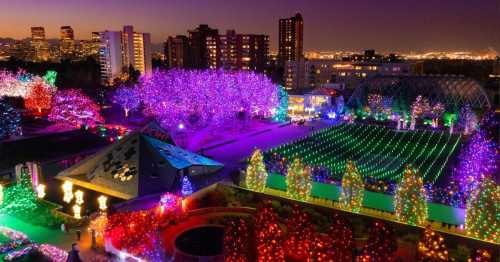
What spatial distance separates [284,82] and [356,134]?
147 ft

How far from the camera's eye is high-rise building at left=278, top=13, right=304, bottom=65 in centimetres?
13675

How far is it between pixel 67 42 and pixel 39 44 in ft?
66.5

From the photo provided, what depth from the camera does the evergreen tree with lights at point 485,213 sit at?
13.2 metres

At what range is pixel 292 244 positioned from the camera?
11.9 metres

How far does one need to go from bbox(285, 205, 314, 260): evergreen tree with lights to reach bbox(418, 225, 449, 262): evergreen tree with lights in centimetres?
297

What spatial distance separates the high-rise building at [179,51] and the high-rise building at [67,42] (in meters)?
65.9

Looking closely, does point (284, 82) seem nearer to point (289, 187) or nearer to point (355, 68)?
point (355, 68)

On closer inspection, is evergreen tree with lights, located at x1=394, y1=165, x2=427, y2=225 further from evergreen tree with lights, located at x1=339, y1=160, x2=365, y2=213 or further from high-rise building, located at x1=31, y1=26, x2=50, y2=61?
high-rise building, located at x1=31, y1=26, x2=50, y2=61

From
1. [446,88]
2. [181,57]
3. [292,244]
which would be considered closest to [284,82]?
[446,88]

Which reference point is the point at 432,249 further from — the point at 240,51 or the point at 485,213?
the point at 240,51

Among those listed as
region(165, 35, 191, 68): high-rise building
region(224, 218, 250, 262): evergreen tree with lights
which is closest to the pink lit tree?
region(224, 218, 250, 262): evergreen tree with lights

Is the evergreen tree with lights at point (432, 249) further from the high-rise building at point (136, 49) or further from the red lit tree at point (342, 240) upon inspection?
the high-rise building at point (136, 49)

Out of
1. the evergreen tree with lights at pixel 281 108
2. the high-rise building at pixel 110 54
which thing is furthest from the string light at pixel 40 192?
the high-rise building at pixel 110 54

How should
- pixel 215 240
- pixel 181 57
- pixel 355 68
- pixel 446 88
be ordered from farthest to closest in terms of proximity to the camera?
pixel 181 57, pixel 355 68, pixel 446 88, pixel 215 240
